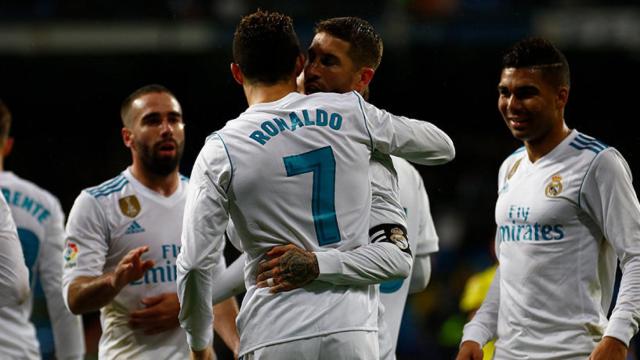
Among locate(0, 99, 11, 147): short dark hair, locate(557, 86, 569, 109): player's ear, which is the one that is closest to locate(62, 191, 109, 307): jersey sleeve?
locate(0, 99, 11, 147): short dark hair

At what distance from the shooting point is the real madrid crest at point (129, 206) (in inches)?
191

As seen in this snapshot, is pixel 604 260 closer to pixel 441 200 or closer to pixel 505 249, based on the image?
pixel 505 249

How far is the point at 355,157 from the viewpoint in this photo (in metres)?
3.61

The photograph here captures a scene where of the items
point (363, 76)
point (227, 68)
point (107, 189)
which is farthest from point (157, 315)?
point (227, 68)

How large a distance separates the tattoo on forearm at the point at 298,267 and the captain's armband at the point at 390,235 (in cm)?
32

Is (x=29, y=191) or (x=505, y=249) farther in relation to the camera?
(x=29, y=191)

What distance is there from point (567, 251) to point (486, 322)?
0.52 m

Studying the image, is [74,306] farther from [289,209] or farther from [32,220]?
[289,209]

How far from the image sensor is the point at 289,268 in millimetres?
3436

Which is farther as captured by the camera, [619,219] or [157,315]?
[157,315]

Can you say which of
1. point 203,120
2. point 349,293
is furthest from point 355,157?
point 203,120

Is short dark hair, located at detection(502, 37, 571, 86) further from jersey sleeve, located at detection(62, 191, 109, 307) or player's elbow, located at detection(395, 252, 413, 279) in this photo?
jersey sleeve, located at detection(62, 191, 109, 307)

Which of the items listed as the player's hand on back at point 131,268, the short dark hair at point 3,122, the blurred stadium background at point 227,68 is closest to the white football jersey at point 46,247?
the short dark hair at point 3,122

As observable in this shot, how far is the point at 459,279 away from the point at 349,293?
8.94m
